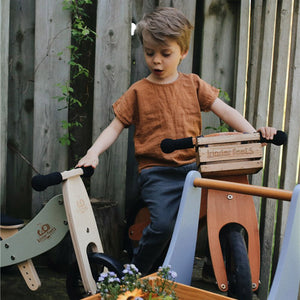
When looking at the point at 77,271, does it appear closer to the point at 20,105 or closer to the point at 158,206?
the point at 158,206

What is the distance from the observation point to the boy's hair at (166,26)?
2.18 metres

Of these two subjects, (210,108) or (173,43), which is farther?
(210,108)

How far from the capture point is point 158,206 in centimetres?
218

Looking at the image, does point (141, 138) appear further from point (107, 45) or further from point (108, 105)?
point (107, 45)

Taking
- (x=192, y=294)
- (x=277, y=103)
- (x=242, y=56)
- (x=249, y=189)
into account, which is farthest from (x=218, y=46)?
(x=192, y=294)

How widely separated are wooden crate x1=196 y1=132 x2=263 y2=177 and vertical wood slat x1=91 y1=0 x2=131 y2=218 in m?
1.24

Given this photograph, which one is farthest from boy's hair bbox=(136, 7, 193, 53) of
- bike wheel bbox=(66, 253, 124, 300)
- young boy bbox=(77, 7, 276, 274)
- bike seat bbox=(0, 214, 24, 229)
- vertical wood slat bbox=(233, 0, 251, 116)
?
bike seat bbox=(0, 214, 24, 229)

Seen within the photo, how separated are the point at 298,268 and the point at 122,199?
173 centimetres

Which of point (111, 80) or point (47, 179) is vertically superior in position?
point (111, 80)

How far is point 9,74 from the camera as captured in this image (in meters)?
3.14

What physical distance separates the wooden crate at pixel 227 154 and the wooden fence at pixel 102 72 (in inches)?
32.5

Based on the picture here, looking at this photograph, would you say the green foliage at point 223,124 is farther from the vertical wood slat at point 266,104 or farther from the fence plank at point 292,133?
the fence plank at point 292,133

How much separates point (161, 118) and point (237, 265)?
0.98 m

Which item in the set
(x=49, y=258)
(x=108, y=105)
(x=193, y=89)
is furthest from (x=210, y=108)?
(x=49, y=258)
